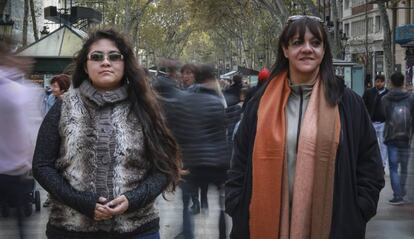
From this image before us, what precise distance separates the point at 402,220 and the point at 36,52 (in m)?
16.0

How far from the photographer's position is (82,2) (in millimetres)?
49219

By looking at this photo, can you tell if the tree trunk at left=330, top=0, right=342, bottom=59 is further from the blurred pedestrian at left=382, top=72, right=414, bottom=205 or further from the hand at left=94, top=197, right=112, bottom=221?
the hand at left=94, top=197, right=112, bottom=221

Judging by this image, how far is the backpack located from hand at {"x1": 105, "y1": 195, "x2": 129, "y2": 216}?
6.53 metres

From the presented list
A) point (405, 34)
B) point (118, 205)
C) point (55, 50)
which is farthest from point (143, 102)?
point (405, 34)

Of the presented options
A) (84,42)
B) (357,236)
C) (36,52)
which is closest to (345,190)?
A: (357,236)

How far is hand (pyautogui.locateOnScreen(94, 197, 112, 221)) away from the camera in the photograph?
3.09 meters

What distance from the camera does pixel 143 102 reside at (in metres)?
3.36

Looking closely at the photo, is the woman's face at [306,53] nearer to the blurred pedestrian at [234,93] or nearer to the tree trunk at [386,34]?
the blurred pedestrian at [234,93]

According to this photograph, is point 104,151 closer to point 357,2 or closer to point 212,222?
point 212,222

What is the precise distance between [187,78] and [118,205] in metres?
4.34

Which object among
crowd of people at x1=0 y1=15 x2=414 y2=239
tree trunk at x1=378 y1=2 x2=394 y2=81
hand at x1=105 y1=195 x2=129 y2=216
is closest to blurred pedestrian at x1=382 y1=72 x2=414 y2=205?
crowd of people at x1=0 y1=15 x2=414 y2=239

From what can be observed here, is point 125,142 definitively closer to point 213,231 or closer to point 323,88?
point 323,88

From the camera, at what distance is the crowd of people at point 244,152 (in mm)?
2971

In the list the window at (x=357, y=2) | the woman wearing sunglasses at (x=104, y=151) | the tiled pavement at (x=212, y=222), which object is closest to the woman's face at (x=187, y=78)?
the tiled pavement at (x=212, y=222)
